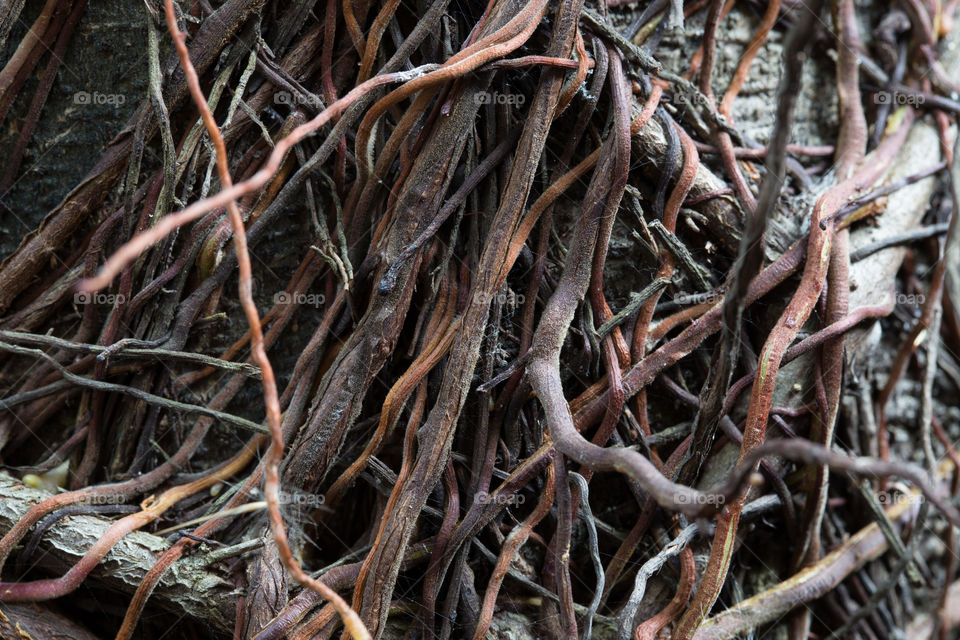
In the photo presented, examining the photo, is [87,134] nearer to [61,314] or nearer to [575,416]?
[61,314]

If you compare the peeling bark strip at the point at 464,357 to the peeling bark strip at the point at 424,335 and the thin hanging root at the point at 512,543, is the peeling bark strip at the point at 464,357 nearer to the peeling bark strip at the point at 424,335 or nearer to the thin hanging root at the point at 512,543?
the peeling bark strip at the point at 424,335

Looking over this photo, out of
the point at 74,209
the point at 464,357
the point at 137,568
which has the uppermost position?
the point at 74,209

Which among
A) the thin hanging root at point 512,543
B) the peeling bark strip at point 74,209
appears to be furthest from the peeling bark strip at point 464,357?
the peeling bark strip at point 74,209

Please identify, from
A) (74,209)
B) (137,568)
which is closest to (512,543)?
(137,568)

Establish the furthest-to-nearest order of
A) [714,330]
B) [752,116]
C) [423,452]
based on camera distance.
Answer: [752,116] < [714,330] < [423,452]

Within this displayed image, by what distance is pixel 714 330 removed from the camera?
3.26ft

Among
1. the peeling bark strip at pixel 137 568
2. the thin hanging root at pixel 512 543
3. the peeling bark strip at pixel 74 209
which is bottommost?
the peeling bark strip at pixel 137 568

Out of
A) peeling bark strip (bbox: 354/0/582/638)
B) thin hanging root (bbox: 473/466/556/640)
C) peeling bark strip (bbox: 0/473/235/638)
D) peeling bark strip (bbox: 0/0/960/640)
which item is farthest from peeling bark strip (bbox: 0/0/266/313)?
thin hanging root (bbox: 473/466/556/640)

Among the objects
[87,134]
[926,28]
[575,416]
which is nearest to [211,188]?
[87,134]

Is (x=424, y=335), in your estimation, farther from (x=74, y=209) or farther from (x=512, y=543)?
(x=74, y=209)

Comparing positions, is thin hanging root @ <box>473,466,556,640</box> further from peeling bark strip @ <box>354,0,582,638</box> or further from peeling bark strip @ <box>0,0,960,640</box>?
peeling bark strip @ <box>354,0,582,638</box>

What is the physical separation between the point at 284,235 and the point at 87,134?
1.14 feet

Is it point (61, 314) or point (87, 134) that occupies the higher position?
point (87, 134)

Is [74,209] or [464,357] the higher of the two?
[74,209]
